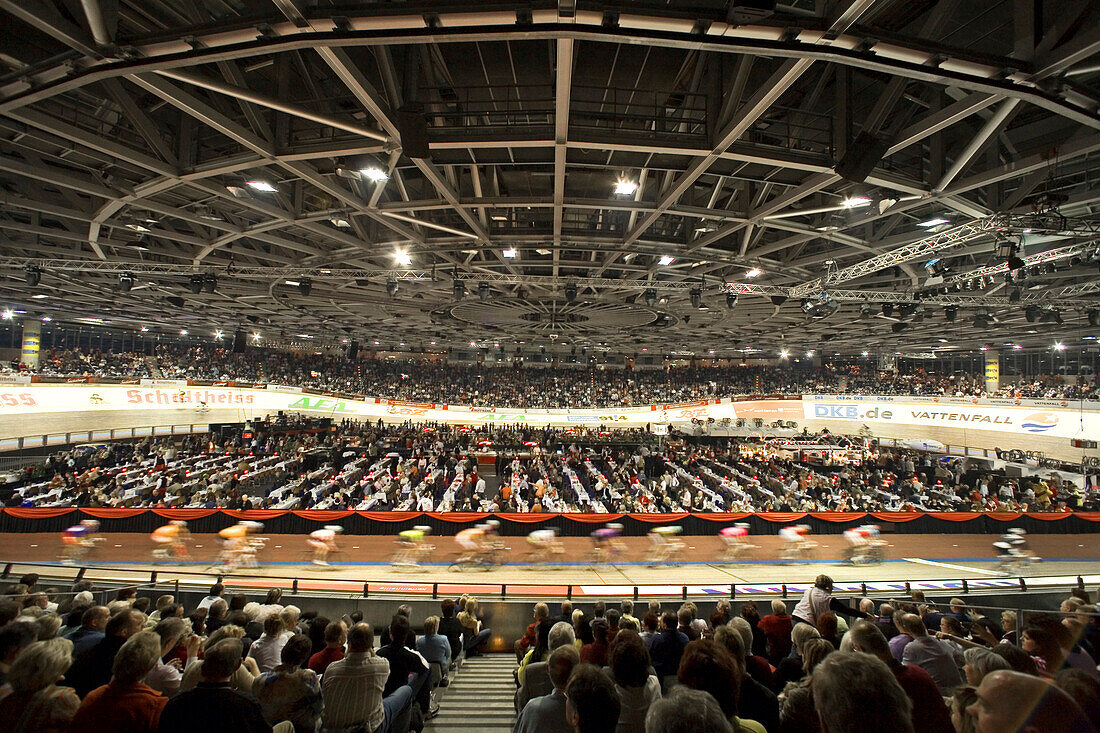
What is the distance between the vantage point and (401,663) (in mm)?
4008

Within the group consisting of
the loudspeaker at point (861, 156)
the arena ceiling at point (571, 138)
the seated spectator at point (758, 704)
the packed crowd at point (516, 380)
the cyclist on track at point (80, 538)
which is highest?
the arena ceiling at point (571, 138)

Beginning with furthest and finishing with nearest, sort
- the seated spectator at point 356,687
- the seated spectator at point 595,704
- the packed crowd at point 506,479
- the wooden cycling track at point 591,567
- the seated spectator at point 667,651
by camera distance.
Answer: the packed crowd at point 506,479
the wooden cycling track at point 591,567
the seated spectator at point 667,651
the seated spectator at point 356,687
the seated spectator at point 595,704

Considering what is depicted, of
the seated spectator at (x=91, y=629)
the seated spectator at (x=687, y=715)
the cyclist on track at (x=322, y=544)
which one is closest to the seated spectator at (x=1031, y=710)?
the seated spectator at (x=687, y=715)

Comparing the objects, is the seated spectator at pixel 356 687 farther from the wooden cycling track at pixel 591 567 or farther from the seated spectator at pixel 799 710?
the wooden cycling track at pixel 591 567

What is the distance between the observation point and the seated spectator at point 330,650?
3.95 m

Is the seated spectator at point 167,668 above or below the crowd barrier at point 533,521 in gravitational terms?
above

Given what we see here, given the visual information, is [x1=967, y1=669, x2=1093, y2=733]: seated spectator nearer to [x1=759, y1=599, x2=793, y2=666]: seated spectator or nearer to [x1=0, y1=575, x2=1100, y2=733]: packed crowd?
[x1=0, y1=575, x2=1100, y2=733]: packed crowd

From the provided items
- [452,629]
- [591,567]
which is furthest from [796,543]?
[452,629]

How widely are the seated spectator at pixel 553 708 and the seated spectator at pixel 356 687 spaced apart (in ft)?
4.43

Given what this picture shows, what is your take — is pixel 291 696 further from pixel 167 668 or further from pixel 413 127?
pixel 413 127

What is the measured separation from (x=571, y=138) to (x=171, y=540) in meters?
16.6

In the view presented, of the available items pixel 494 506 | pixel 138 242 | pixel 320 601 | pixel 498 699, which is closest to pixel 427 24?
pixel 498 699

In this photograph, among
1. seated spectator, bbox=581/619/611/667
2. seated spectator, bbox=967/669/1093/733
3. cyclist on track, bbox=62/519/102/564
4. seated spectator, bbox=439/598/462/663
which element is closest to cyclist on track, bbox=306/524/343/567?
cyclist on track, bbox=62/519/102/564

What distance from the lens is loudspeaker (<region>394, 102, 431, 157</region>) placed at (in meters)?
6.40
